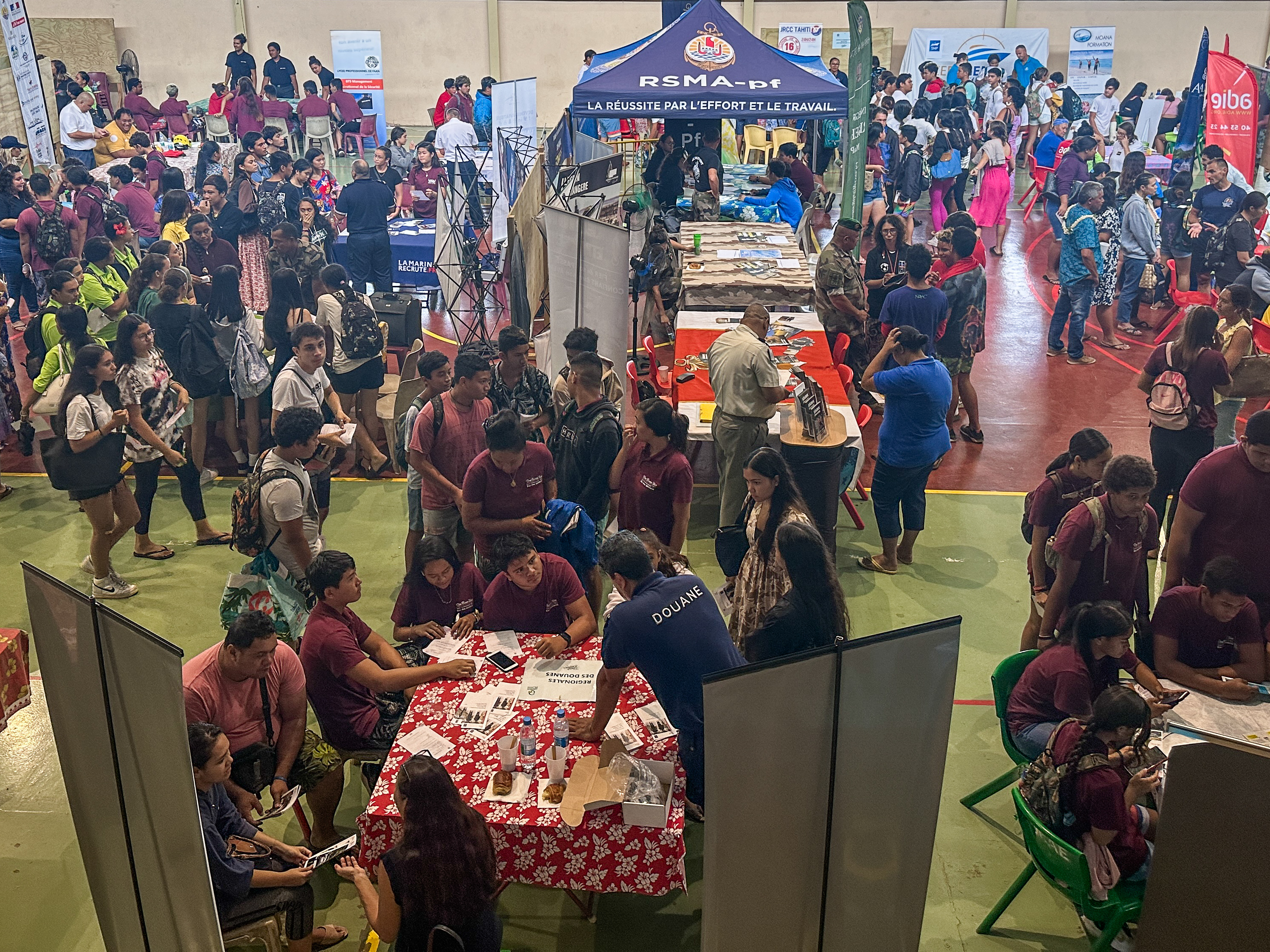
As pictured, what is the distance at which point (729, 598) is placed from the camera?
5238mm

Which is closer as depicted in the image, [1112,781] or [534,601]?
[1112,781]

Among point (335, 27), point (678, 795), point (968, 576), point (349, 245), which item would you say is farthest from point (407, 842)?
point (335, 27)

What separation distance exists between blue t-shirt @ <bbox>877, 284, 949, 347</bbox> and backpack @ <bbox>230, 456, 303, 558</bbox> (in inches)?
177

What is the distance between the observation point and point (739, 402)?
21.2ft

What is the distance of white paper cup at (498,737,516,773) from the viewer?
3.95 metres

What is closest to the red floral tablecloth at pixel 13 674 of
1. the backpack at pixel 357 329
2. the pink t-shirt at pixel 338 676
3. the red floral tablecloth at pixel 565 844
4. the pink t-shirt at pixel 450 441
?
the pink t-shirt at pixel 338 676

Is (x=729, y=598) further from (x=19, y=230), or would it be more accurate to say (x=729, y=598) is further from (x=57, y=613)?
(x=19, y=230)

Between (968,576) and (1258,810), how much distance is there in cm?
449

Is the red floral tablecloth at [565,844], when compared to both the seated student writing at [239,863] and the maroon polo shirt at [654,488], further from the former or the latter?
the maroon polo shirt at [654,488]

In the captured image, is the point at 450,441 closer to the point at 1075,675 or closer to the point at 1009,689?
Answer: the point at 1009,689

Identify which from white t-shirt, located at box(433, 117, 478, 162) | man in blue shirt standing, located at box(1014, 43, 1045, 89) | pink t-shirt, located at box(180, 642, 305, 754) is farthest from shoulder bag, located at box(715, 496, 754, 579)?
man in blue shirt standing, located at box(1014, 43, 1045, 89)

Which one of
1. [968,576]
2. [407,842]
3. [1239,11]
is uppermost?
[1239,11]

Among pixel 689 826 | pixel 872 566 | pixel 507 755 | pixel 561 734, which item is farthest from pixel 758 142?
pixel 507 755

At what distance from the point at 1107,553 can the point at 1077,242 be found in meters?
5.83
